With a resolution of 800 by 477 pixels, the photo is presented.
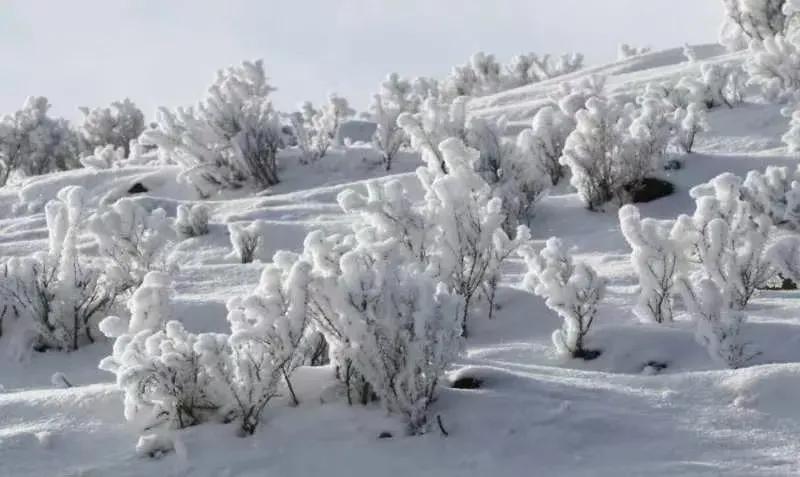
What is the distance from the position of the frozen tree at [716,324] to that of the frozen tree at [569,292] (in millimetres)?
556

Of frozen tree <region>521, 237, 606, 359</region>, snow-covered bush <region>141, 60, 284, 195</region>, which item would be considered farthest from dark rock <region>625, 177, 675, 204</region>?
snow-covered bush <region>141, 60, 284, 195</region>

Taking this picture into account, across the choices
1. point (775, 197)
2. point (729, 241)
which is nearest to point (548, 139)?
point (775, 197)

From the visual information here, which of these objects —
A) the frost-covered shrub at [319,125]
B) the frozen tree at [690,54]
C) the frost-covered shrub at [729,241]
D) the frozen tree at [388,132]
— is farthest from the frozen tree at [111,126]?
the frost-covered shrub at [729,241]

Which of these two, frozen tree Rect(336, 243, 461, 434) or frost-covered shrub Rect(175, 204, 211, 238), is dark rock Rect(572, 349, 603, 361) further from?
frost-covered shrub Rect(175, 204, 211, 238)

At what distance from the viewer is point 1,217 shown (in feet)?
37.8

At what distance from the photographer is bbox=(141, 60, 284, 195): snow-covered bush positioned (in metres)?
11.1

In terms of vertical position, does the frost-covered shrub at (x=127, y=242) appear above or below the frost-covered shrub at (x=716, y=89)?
below

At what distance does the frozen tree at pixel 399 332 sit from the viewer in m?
3.74

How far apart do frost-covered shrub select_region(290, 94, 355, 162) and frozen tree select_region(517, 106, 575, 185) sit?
384 centimetres

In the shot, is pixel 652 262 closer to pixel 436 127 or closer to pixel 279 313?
pixel 279 313

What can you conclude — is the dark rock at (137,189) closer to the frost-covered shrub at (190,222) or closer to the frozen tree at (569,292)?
the frost-covered shrub at (190,222)

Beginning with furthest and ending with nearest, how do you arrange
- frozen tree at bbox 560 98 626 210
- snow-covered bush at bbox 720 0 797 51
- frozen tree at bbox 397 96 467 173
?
snow-covered bush at bbox 720 0 797 51, frozen tree at bbox 397 96 467 173, frozen tree at bbox 560 98 626 210

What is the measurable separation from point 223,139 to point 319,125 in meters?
3.99

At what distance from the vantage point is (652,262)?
540 cm
